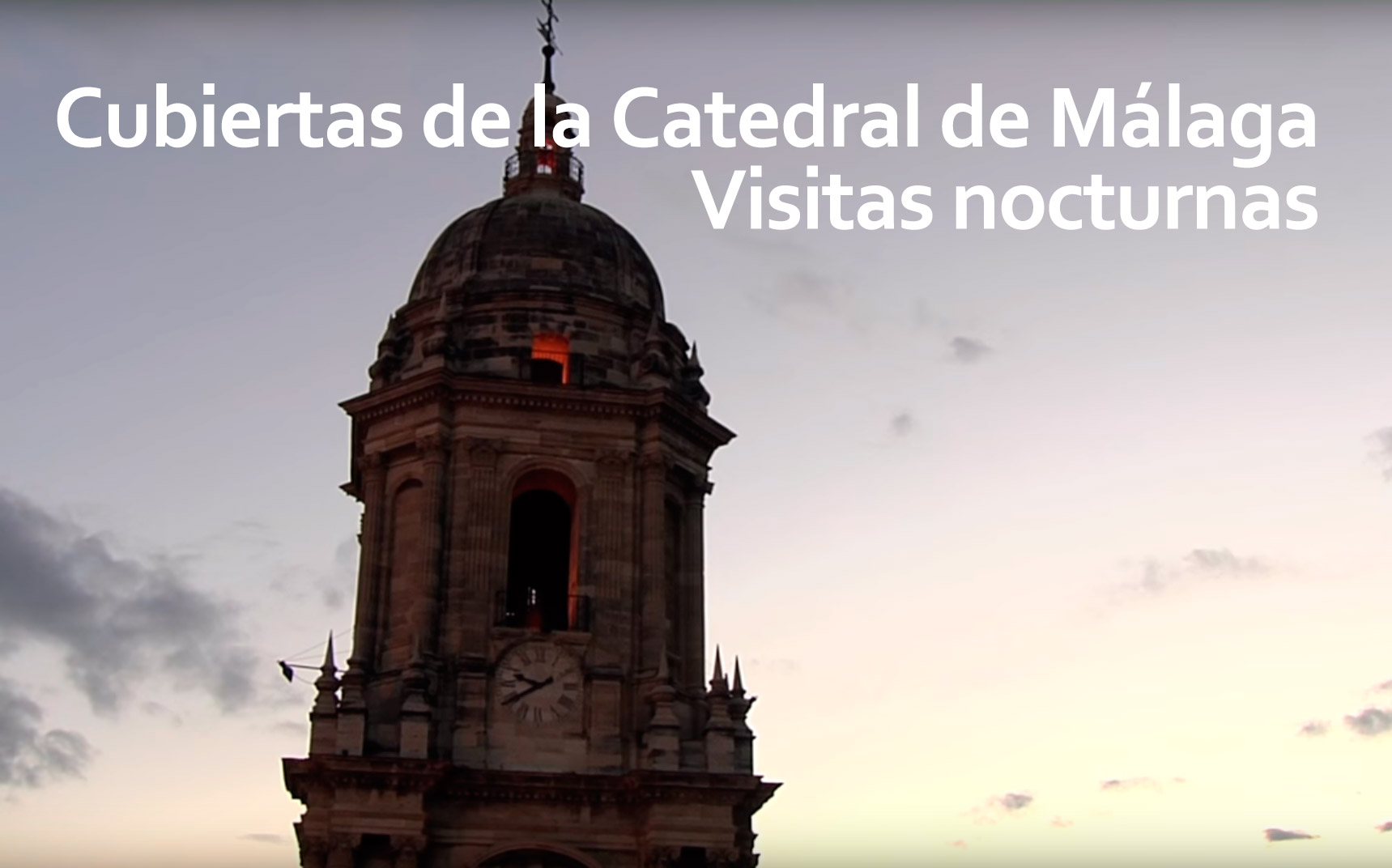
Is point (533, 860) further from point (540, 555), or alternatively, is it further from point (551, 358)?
point (551, 358)

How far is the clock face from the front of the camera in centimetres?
4294

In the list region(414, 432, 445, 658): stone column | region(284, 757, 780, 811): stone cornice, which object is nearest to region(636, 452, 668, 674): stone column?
region(284, 757, 780, 811): stone cornice

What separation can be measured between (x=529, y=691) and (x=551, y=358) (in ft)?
30.1

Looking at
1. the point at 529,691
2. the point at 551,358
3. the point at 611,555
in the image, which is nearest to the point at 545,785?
the point at 529,691

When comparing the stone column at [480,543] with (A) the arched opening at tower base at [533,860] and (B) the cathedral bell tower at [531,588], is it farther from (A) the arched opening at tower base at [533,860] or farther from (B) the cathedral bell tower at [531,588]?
(A) the arched opening at tower base at [533,860]

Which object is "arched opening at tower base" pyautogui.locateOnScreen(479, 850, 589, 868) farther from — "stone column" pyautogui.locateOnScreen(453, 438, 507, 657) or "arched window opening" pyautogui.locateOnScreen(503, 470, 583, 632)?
"arched window opening" pyautogui.locateOnScreen(503, 470, 583, 632)

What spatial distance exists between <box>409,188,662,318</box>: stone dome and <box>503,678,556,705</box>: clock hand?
34.2ft

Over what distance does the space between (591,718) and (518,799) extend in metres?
2.61

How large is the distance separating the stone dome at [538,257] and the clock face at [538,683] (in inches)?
385

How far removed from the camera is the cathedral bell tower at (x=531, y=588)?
4131 centimetres

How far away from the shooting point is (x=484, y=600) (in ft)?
144

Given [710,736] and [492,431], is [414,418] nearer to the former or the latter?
[492,431]

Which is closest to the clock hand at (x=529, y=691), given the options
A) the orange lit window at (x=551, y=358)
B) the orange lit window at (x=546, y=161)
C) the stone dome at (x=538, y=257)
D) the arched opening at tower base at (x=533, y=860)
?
the arched opening at tower base at (x=533, y=860)

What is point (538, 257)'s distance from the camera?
49031mm
